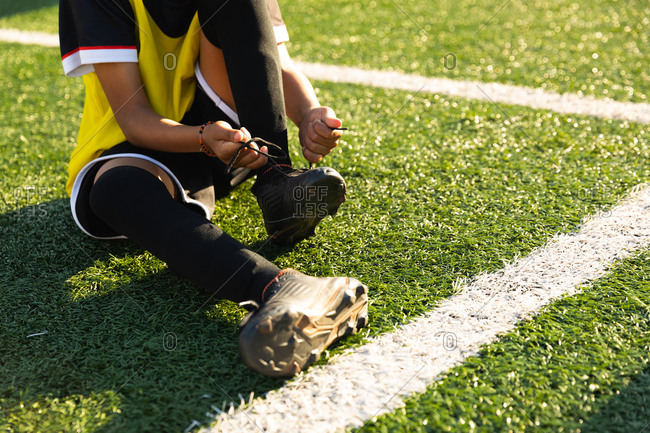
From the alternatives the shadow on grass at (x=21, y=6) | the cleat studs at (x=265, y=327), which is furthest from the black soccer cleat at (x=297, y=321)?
the shadow on grass at (x=21, y=6)

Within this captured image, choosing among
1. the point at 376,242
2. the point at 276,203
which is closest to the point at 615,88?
the point at 376,242

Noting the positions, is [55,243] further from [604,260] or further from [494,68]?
[494,68]

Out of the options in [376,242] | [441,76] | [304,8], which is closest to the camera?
[376,242]

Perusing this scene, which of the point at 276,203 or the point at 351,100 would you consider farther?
the point at 351,100

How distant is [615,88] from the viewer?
2.41 metres

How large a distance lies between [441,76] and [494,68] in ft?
0.84

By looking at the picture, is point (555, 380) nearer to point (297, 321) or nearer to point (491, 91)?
point (297, 321)

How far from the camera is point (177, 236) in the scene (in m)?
1.20

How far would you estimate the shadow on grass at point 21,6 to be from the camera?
14.9 feet

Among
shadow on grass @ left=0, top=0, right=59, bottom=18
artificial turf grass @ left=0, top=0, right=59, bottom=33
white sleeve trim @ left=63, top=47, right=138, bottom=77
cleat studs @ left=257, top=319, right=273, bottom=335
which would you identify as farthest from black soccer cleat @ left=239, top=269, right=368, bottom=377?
shadow on grass @ left=0, top=0, right=59, bottom=18

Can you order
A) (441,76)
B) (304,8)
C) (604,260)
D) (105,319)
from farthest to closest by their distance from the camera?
(304,8) < (441,76) < (604,260) < (105,319)

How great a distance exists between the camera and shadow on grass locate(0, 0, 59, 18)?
14.9 feet

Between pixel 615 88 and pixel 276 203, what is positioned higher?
pixel 276 203

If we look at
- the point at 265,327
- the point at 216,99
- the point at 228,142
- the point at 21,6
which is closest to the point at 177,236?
the point at 228,142
